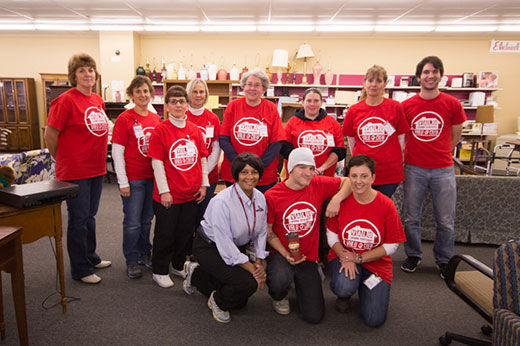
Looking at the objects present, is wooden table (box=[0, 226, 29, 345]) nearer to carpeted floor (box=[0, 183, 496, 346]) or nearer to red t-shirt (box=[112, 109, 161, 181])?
carpeted floor (box=[0, 183, 496, 346])

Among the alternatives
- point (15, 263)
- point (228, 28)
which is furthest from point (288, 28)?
point (15, 263)

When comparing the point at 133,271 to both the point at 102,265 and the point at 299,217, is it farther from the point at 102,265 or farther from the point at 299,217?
the point at 299,217

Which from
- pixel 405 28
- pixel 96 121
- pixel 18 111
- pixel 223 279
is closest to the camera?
pixel 223 279

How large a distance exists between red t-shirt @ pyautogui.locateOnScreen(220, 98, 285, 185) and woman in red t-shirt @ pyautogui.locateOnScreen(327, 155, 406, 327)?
65 centimetres

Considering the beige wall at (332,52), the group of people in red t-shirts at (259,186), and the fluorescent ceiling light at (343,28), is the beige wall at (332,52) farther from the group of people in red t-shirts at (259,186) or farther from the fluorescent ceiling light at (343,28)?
the group of people in red t-shirts at (259,186)

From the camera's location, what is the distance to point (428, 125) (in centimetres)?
246

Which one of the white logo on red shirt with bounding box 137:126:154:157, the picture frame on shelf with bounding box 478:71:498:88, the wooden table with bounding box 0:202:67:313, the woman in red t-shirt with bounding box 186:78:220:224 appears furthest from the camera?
the picture frame on shelf with bounding box 478:71:498:88

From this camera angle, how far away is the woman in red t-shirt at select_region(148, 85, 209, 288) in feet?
7.12

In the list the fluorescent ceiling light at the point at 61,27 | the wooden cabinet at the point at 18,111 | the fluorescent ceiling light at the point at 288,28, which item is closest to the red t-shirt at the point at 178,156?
the fluorescent ceiling light at the point at 288,28

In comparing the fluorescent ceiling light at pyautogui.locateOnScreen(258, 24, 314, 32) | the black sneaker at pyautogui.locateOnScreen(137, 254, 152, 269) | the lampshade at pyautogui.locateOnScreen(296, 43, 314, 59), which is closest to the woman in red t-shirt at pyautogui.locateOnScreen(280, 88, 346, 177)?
the black sneaker at pyautogui.locateOnScreen(137, 254, 152, 269)

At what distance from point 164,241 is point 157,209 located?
0.23 m

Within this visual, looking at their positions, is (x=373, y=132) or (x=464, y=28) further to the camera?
(x=464, y=28)

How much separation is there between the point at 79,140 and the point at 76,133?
0.05 meters

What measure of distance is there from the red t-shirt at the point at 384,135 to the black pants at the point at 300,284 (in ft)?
3.05
